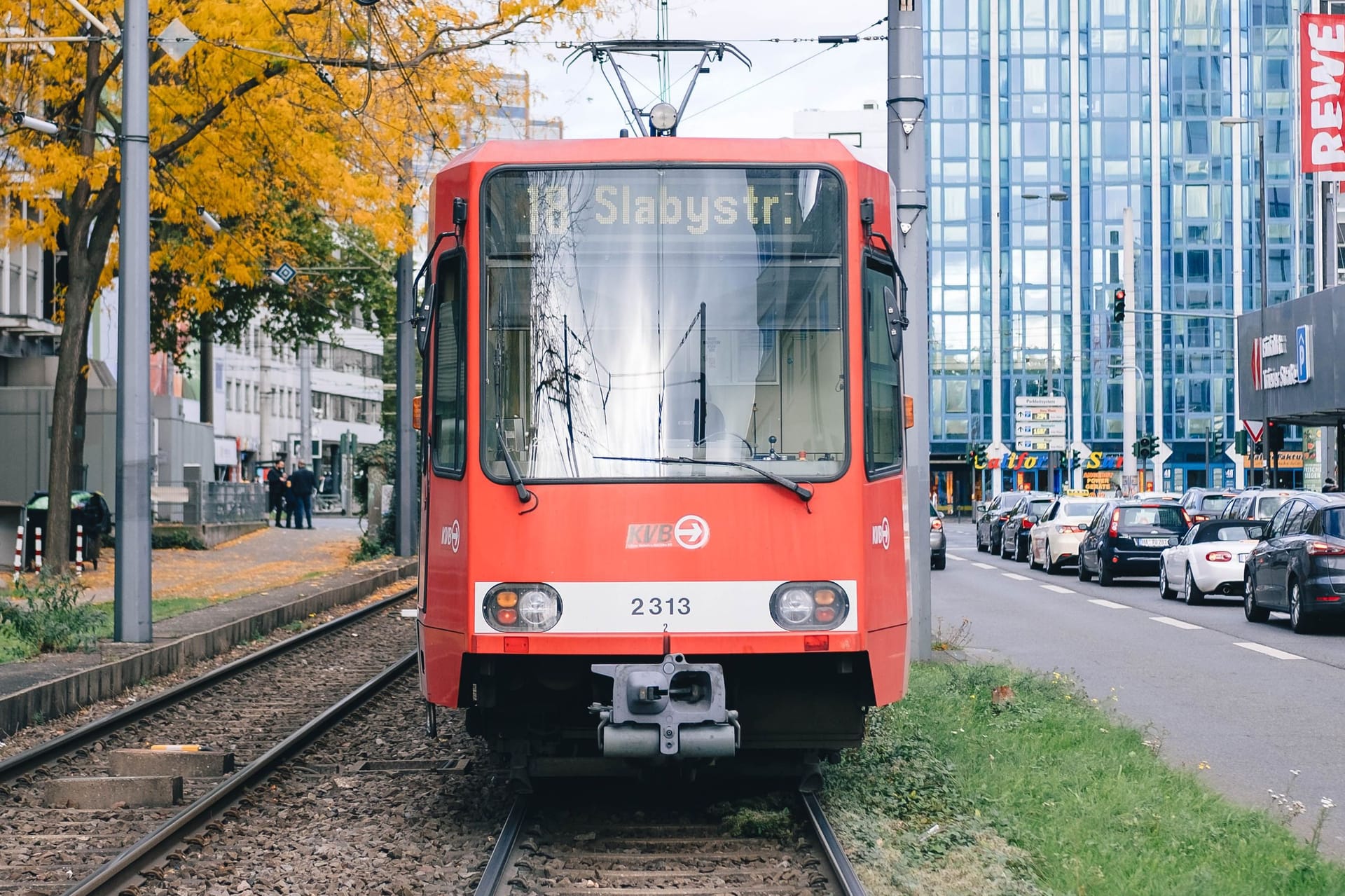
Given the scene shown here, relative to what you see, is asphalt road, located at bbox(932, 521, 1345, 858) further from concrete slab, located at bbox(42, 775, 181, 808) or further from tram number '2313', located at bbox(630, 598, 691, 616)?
concrete slab, located at bbox(42, 775, 181, 808)

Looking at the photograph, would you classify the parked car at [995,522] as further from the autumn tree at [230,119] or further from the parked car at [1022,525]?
the autumn tree at [230,119]

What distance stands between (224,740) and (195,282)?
16.7 metres

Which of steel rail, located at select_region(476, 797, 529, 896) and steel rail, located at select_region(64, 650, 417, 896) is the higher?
steel rail, located at select_region(476, 797, 529, 896)

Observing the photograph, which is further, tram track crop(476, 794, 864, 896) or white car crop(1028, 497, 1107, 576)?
white car crop(1028, 497, 1107, 576)

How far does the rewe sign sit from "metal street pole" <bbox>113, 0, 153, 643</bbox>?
23072 mm

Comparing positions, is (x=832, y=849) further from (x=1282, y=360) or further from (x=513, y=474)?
(x=1282, y=360)

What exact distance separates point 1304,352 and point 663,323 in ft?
117

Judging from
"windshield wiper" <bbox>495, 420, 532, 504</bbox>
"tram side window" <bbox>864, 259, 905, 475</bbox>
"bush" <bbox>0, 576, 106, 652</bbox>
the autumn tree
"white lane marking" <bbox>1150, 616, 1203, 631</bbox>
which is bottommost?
"white lane marking" <bbox>1150, 616, 1203, 631</bbox>

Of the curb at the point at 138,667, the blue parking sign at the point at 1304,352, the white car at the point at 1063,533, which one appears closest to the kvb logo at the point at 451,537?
the curb at the point at 138,667

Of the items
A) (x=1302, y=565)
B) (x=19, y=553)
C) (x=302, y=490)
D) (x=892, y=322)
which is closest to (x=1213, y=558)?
(x=1302, y=565)

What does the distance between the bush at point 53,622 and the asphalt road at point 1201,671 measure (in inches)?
320

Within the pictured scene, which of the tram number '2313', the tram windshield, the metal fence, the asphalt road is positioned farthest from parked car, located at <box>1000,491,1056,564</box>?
the tram number '2313'

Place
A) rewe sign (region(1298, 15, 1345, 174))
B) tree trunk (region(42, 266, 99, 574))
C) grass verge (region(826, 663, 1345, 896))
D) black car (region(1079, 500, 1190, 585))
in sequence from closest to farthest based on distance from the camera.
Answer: grass verge (region(826, 663, 1345, 896)) < tree trunk (region(42, 266, 99, 574)) < black car (region(1079, 500, 1190, 585)) < rewe sign (region(1298, 15, 1345, 174))

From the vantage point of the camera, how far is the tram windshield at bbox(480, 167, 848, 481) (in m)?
7.76
